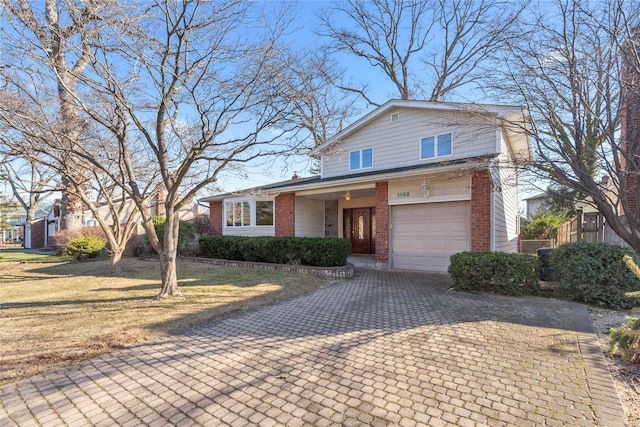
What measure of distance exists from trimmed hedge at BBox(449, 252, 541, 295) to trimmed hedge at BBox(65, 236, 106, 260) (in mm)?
14775

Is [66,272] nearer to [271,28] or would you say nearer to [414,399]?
[271,28]

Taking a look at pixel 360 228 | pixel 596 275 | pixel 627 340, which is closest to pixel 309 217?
pixel 360 228

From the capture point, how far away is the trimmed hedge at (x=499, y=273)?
6758 mm

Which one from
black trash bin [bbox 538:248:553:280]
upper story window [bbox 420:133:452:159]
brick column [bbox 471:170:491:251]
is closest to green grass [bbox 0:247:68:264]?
upper story window [bbox 420:133:452:159]

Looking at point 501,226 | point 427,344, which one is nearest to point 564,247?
point 501,226

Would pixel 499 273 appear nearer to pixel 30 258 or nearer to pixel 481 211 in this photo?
pixel 481 211

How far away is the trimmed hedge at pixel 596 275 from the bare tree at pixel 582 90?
105 centimetres

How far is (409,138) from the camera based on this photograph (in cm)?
1138

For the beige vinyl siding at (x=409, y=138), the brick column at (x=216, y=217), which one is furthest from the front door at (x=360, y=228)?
the brick column at (x=216, y=217)

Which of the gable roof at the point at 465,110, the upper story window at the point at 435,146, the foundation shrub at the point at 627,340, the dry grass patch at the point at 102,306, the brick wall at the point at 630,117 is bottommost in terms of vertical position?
the dry grass patch at the point at 102,306

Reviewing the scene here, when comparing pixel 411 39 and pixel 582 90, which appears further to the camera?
pixel 411 39

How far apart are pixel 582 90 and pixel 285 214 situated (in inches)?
405

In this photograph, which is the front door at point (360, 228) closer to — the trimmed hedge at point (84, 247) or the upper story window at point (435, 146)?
the upper story window at point (435, 146)

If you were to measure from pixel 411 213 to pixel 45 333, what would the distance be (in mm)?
9388
